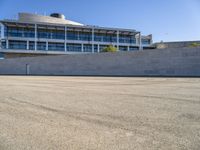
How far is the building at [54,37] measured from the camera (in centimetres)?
7188

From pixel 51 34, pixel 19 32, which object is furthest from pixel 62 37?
pixel 19 32

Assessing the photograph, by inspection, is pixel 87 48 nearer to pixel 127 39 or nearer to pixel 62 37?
pixel 62 37

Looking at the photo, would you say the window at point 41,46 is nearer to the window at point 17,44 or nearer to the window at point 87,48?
the window at point 17,44

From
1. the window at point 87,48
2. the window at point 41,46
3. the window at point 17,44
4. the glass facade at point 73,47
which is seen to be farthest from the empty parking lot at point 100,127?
the window at point 87,48

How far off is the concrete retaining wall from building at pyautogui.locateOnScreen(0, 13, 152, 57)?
3389cm

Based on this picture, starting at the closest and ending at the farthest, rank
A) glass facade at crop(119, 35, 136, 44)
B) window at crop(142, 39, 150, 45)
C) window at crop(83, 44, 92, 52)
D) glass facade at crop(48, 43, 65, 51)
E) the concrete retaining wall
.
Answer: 1. the concrete retaining wall
2. glass facade at crop(48, 43, 65, 51)
3. window at crop(83, 44, 92, 52)
4. glass facade at crop(119, 35, 136, 44)
5. window at crop(142, 39, 150, 45)

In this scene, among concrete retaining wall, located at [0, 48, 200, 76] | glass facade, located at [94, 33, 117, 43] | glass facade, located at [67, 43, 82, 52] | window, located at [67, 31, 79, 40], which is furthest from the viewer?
glass facade, located at [94, 33, 117, 43]

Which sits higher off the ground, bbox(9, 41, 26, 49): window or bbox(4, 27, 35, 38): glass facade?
bbox(4, 27, 35, 38): glass facade

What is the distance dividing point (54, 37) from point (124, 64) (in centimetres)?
5390

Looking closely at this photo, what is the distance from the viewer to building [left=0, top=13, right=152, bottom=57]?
71.9 m

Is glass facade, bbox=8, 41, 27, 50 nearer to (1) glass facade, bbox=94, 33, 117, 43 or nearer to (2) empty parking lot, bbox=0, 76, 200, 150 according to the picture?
(1) glass facade, bbox=94, 33, 117, 43

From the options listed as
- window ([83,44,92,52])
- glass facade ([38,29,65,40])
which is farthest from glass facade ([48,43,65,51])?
window ([83,44,92,52])

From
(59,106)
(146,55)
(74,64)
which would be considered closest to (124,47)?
(74,64)

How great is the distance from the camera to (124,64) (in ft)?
91.6
